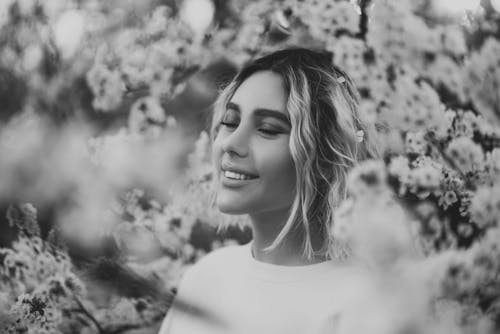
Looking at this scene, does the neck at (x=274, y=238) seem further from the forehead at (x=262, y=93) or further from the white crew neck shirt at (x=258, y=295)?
the forehead at (x=262, y=93)

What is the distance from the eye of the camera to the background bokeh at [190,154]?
0.86m

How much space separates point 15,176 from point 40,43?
0.22 meters

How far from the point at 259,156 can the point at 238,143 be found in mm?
34

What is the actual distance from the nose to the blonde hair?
0.21 ft

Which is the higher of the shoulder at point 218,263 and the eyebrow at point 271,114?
the eyebrow at point 271,114

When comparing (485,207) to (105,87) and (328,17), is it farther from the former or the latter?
(105,87)

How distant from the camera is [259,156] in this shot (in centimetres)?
84

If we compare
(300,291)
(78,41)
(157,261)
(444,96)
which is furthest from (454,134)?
(78,41)

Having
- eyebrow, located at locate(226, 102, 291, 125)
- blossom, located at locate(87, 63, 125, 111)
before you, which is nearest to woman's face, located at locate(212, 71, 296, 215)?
eyebrow, located at locate(226, 102, 291, 125)

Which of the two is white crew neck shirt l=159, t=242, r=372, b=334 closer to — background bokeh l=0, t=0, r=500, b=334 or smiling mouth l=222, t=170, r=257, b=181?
background bokeh l=0, t=0, r=500, b=334

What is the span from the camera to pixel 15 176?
3.33ft

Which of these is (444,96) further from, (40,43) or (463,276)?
(40,43)

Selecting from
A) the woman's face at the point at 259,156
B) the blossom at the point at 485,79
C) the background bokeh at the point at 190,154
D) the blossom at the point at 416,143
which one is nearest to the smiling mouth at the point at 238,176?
the woman's face at the point at 259,156

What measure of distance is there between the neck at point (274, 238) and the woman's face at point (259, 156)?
20 millimetres
